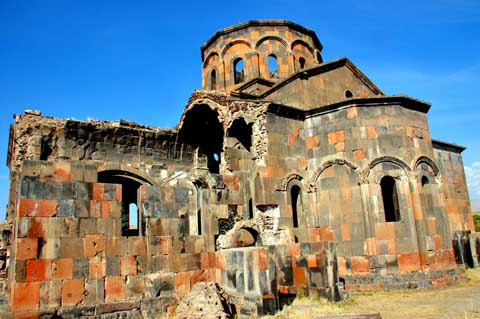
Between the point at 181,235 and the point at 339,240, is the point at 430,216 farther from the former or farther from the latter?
the point at 181,235

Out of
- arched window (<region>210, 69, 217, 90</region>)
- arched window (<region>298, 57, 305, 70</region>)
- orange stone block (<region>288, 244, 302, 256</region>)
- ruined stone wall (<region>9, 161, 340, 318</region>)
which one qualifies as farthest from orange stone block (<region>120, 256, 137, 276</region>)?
arched window (<region>298, 57, 305, 70</region>)

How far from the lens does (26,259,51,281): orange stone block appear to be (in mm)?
6332

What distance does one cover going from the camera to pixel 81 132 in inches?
433

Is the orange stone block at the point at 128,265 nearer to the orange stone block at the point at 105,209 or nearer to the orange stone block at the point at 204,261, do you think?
the orange stone block at the point at 105,209

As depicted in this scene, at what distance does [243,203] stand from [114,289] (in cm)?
346

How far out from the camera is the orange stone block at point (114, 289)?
688cm

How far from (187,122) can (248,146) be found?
3.06 meters

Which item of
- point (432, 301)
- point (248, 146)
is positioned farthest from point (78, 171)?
point (432, 301)

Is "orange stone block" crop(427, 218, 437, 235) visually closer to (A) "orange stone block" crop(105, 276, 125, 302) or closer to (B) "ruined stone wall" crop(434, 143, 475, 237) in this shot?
(B) "ruined stone wall" crop(434, 143, 475, 237)

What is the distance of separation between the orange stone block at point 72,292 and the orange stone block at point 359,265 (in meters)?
6.12

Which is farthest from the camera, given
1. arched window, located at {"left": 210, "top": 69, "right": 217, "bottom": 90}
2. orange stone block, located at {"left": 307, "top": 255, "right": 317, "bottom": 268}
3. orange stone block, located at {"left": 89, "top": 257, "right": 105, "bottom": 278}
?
arched window, located at {"left": 210, "top": 69, "right": 217, "bottom": 90}

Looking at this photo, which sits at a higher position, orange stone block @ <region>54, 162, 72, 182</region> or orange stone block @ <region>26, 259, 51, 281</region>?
orange stone block @ <region>54, 162, 72, 182</region>

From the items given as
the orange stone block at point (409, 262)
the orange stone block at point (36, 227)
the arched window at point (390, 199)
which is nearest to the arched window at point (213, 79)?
the arched window at point (390, 199)

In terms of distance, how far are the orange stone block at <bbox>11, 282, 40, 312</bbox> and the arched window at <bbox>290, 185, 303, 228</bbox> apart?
6.11 meters
